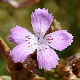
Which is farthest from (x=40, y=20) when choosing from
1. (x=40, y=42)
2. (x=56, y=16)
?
(x=56, y=16)

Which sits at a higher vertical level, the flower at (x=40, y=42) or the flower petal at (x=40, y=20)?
the flower petal at (x=40, y=20)

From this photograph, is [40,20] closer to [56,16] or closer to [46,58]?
[46,58]

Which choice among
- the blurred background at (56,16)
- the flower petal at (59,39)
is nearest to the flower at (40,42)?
the flower petal at (59,39)

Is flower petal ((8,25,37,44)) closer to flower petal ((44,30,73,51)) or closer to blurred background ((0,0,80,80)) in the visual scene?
flower petal ((44,30,73,51))

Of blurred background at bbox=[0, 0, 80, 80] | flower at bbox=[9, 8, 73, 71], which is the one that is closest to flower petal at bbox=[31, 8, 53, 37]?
flower at bbox=[9, 8, 73, 71]

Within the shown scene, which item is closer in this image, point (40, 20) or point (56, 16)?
point (40, 20)

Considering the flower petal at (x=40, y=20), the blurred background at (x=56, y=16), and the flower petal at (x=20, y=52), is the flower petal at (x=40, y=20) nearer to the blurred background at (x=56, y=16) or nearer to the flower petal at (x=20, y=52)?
the flower petal at (x=20, y=52)
